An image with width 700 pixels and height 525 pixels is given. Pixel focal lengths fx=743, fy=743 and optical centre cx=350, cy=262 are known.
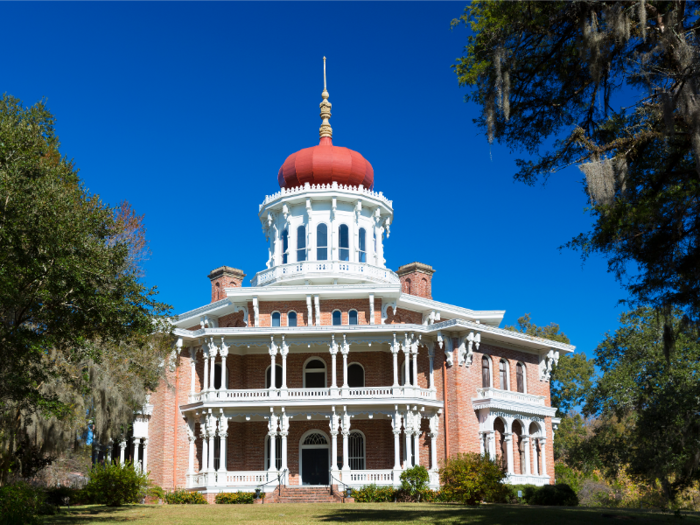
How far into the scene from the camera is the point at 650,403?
1457 inches

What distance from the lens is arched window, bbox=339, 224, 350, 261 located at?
4487 cm

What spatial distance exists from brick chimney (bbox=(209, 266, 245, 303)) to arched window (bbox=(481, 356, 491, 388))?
16519 millimetres

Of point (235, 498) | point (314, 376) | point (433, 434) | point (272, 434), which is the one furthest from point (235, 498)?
point (433, 434)

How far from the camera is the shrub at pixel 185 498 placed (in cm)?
3456

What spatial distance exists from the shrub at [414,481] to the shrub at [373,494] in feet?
2.14

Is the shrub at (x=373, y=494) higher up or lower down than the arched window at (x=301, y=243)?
lower down

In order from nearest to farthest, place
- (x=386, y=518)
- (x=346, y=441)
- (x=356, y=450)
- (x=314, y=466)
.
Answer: (x=386, y=518), (x=346, y=441), (x=314, y=466), (x=356, y=450)

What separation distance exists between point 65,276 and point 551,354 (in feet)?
106

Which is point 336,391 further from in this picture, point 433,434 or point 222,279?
point 222,279

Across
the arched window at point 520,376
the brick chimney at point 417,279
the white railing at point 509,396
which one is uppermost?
the brick chimney at point 417,279

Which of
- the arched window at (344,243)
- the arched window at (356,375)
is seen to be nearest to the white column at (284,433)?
the arched window at (356,375)

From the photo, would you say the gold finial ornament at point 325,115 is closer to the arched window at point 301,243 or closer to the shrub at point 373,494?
the arched window at point 301,243

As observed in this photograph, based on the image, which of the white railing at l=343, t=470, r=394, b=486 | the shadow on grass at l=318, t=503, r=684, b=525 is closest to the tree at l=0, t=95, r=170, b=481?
the shadow on grass at l=318, t=503, r=684, b=525

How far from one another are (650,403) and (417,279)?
14.8 meters
